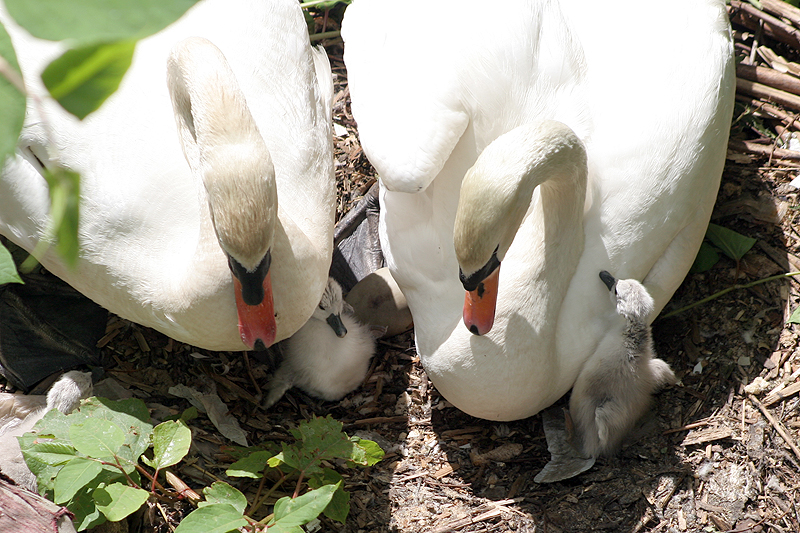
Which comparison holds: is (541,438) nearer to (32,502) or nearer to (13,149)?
(32,502)

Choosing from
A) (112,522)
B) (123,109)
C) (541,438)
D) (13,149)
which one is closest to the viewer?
(13,149)

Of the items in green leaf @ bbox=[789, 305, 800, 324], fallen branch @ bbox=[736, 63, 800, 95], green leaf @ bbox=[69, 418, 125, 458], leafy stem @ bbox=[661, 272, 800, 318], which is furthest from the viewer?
fallen branch @ bbox=[736, 63, 800, 95]

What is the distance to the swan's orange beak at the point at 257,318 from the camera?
2.99 metres

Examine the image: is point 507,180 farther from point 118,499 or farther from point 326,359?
point 118,499

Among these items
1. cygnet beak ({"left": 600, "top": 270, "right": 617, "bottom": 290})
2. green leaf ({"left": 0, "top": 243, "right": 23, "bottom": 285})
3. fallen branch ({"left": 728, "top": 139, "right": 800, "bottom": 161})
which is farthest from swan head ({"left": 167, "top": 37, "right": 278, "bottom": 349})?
fallen branch ({"left": 728, "top": 139, "right": 800, "bottom": 161})

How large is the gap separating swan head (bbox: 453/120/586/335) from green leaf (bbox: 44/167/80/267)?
2.21m

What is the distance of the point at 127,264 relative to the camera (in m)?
3.19

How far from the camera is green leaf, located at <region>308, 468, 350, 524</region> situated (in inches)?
126

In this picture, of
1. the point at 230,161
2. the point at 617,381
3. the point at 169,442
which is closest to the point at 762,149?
the point at 617,381

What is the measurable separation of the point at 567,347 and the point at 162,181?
2051 mm

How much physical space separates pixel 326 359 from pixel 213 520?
54.0 inches

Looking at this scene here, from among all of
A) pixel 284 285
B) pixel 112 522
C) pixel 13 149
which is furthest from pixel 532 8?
pixel 13 149

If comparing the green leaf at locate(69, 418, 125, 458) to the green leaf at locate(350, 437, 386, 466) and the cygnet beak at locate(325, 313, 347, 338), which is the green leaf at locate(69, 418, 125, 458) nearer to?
the green leaf at locate(350, 437, 386, 466)

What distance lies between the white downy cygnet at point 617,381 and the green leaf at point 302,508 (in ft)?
4.58
